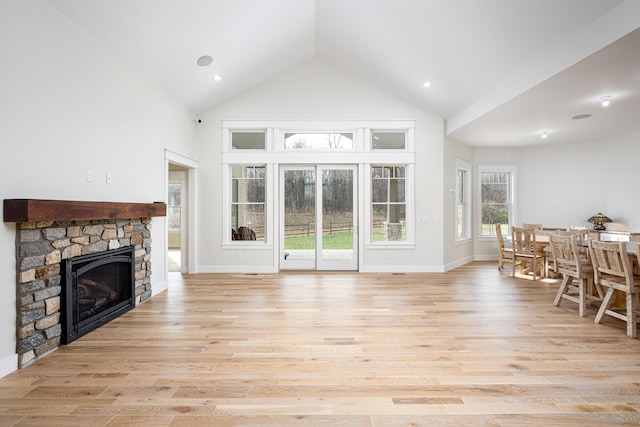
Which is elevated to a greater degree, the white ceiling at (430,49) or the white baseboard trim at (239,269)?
the white ceiling at (430,49)

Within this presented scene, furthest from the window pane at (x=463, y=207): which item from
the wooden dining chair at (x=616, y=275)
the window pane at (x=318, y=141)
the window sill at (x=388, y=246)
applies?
the wooden dining chair at (x=616, y=275)

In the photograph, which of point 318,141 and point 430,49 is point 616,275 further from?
point 318,141

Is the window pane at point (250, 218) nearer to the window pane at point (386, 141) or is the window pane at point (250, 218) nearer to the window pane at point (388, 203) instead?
the window pane at point (388, 203)

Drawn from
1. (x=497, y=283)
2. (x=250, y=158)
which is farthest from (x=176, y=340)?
(x=497, y=283)

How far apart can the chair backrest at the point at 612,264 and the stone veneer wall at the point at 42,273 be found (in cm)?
525

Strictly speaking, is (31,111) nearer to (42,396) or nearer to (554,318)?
(42,396)

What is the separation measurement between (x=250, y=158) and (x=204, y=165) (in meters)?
0.89

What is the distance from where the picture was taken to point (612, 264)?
3.54 meters

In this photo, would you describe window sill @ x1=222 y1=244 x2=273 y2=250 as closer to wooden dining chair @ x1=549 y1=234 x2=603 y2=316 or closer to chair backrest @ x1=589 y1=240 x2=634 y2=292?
wooden dining chair @ x1=549 y1=234 x2=603 y2=316

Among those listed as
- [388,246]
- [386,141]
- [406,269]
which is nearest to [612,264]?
[406,269]

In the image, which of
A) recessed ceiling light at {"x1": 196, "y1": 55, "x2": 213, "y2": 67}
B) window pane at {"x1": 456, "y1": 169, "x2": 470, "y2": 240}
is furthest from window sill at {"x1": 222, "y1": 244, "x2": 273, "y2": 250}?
window pane at {"x1": 456, "y1": 169, "x2": 470, "y2": 240}

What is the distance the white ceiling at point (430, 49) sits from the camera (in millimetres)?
3256

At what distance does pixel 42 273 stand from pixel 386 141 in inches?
219

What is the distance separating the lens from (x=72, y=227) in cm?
322
